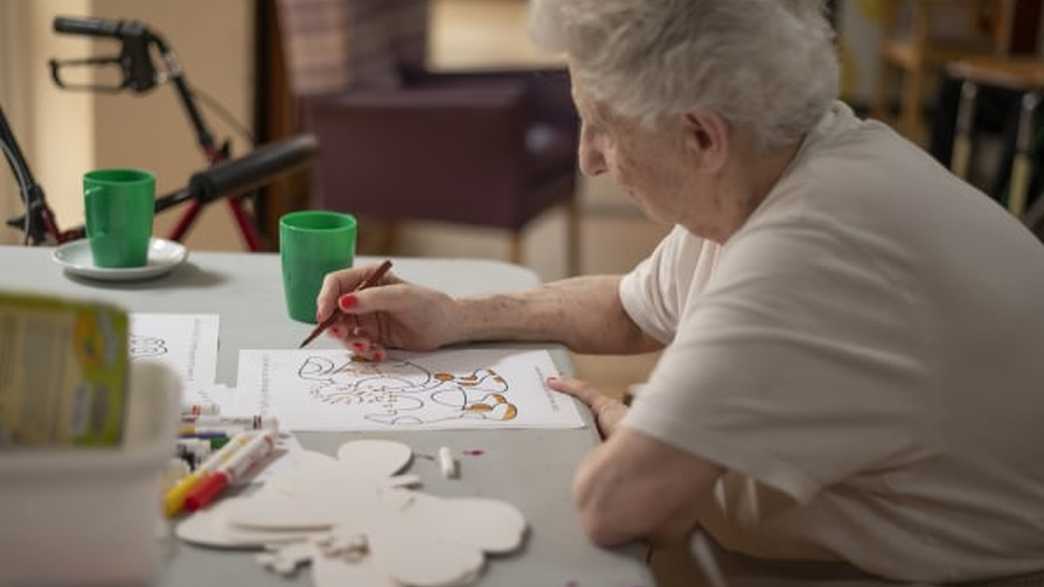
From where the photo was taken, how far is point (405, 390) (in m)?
1.31

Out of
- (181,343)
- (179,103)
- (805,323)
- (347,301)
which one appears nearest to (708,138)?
(805,323)

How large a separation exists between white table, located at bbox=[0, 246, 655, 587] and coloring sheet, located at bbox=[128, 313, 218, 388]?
17 mm

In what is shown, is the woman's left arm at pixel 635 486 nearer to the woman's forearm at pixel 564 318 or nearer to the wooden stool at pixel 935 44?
the woman's forearm at pixel 564 318

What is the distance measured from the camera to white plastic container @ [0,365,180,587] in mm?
808

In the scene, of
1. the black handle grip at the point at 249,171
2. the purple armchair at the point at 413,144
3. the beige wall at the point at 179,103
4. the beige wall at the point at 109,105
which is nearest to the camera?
the black handle grip at the point at 249,171

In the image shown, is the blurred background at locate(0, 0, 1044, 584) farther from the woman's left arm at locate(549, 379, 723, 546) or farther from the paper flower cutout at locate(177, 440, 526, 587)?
the woman's left arm at locate(549, 379, 723, 546)

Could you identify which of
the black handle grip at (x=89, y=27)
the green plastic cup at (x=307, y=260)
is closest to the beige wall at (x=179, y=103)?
the black handle grip at (x=89, y=27)

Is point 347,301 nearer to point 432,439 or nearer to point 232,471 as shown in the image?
point 432,439

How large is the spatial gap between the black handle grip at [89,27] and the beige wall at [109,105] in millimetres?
728

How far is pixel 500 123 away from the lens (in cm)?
355

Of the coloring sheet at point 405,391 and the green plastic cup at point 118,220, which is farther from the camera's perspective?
the green plastic cup at point 118,220

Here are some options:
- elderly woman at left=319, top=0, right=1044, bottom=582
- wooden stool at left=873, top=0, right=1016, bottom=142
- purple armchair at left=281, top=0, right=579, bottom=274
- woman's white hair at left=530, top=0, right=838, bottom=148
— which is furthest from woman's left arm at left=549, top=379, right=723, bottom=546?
wooden stool at left=873, top=0, right=1016, bottom=142

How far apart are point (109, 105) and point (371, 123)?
78 cm

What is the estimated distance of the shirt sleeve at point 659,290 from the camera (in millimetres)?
1499
